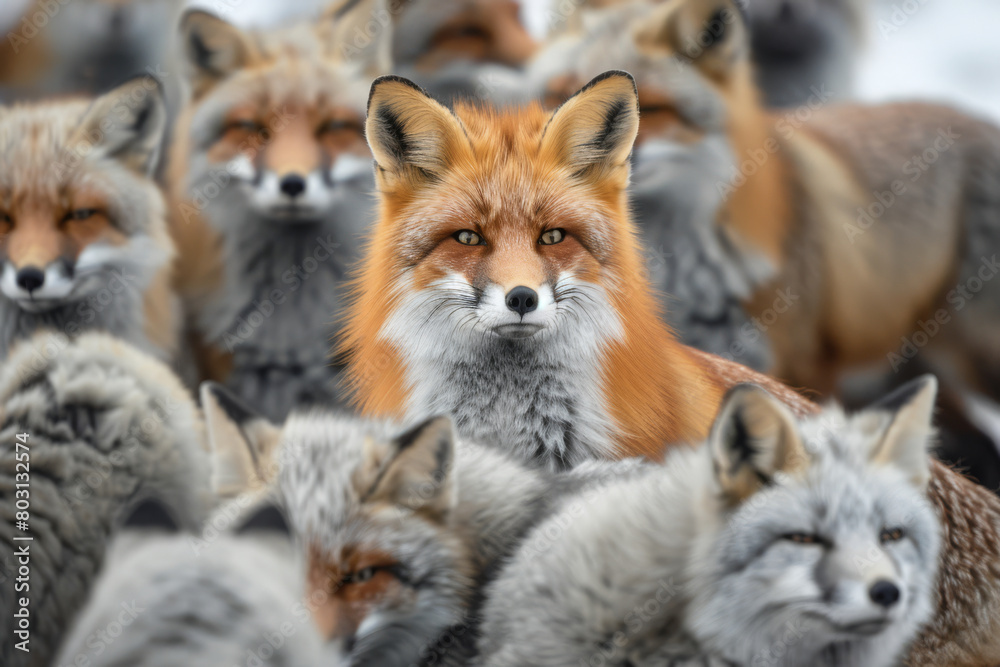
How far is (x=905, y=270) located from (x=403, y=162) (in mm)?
2887

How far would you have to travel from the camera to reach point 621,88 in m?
2.73

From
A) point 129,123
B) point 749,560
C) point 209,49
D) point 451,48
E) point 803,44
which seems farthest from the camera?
point 803,44

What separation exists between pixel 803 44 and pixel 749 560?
13.1ft

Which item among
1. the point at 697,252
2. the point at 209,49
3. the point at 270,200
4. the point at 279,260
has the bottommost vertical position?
the point at 279,260

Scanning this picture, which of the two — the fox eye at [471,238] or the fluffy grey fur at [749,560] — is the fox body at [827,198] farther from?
the fluffy grey fur at [749,560]

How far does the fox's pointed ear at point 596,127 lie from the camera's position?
272 centimetres

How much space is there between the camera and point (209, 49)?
3.83 m

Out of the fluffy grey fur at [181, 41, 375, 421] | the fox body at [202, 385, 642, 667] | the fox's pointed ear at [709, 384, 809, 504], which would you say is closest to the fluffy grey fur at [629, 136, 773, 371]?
the fluffy grey fur at [181, 41, 375, 421]

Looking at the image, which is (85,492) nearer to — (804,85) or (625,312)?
(625,312)

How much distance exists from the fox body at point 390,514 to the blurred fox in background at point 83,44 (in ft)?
8.96

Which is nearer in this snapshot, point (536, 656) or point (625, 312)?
point (536, 656)

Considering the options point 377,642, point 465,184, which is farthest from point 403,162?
point 377,642

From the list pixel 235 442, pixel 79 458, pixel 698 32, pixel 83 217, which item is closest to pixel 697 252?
pixel 698 32

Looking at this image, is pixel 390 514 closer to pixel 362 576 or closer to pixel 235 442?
pixel 362 576
